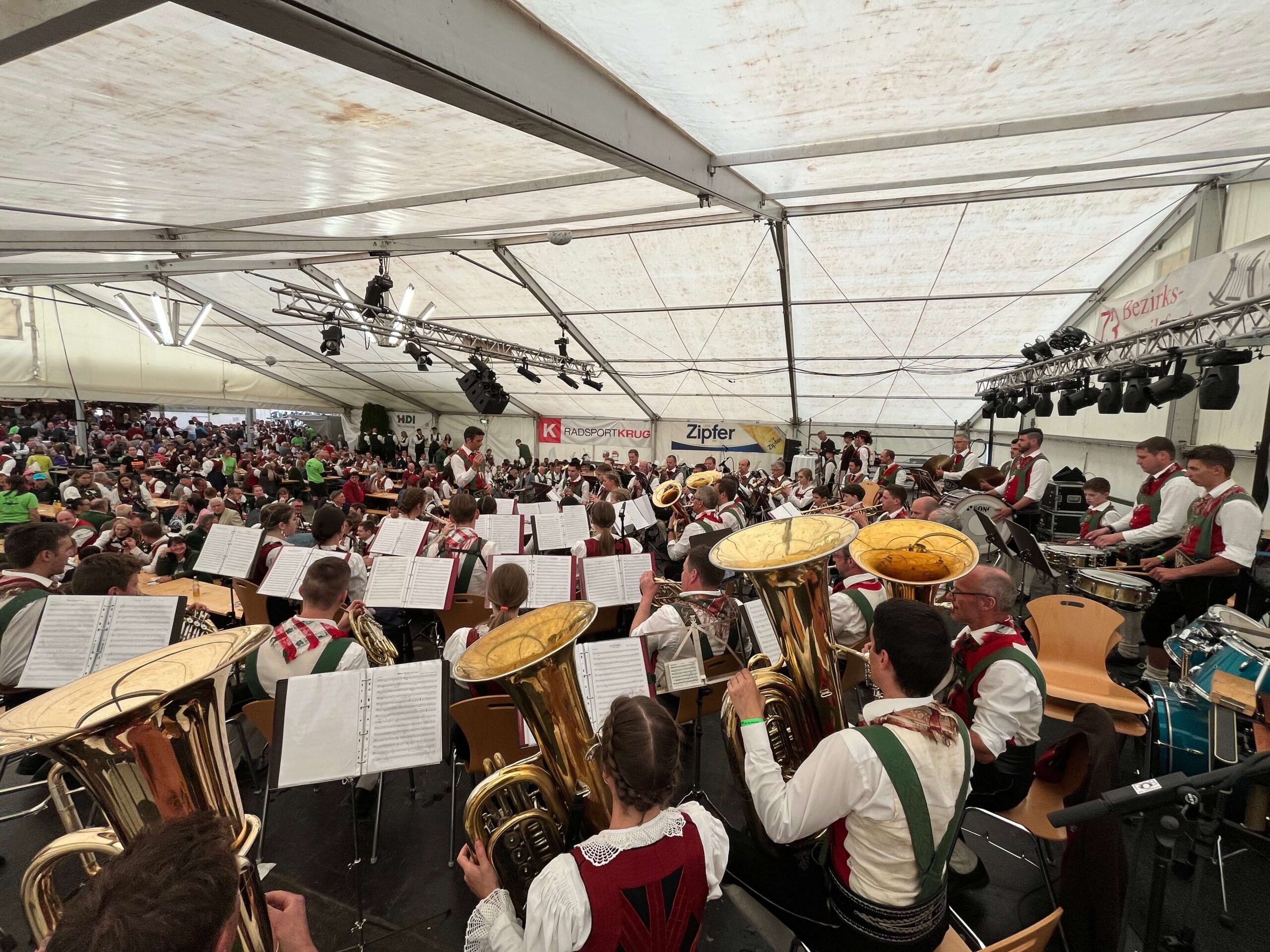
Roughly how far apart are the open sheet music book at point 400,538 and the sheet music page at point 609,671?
3.34m

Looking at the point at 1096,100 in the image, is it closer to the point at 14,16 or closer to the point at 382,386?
the point at 14,16

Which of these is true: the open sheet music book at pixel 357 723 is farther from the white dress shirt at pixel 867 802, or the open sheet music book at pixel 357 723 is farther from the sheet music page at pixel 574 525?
the sheet music page at pixel 574 525

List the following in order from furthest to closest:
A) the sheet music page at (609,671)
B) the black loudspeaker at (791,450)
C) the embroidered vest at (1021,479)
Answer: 1. the black loudspeaker at (791,450)
2. the embroidered vest at (1021,479)
3. the sheet music page at (609,671)

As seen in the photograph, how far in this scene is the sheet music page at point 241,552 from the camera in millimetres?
4941

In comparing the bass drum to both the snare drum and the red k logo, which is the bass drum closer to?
the snare drum

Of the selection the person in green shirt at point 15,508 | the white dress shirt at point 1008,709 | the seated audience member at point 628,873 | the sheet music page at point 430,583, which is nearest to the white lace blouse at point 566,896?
the seated audience member at point 628,873

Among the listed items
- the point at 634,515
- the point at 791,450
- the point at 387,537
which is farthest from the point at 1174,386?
the point at 791,450

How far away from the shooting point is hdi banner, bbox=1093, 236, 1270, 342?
14.7ft

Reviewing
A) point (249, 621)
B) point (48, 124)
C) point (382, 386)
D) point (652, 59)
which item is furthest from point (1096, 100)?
point (382, 386)

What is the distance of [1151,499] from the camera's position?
549cm

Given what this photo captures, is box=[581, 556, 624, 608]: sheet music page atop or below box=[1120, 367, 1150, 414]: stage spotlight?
below

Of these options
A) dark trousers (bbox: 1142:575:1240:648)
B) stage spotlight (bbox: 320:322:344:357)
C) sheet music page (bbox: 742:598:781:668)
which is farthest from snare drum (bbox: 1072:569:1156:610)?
stage spotlight (bbox: 320:322:344:357)

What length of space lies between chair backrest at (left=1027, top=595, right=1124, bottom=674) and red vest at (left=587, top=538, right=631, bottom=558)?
3.32 m

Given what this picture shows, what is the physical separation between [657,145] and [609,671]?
3827 mm
